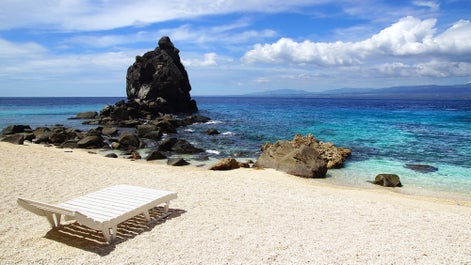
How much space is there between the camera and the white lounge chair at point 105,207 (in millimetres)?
7008

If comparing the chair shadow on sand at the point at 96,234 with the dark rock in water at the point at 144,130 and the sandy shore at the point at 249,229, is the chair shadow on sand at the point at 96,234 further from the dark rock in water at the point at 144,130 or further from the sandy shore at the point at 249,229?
the dark rock in water at the point at 144,130

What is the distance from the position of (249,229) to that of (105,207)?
3.41 metres

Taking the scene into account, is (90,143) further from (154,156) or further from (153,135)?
(154,156)

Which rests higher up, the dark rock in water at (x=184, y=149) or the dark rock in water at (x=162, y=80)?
the dark rock in water at (x=162, y=80)

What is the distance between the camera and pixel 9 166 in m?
14.8

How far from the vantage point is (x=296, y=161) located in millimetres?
17031

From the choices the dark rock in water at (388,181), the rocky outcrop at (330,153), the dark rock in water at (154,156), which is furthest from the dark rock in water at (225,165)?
the dark rock in water at (388,181)

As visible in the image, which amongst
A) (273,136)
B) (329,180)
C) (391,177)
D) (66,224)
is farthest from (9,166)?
(273,136)

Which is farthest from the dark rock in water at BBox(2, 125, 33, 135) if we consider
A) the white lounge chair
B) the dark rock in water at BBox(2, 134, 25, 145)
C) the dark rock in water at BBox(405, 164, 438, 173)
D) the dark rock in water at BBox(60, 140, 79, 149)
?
the dark rock in water at BBox(405, 164, 438, 173)

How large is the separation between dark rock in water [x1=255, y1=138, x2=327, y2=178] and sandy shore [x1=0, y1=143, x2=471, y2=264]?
3261 millimetres

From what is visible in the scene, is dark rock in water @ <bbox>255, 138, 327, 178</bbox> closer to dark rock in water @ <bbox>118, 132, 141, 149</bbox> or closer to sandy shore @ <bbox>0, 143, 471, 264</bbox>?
sandy shore @ <bbox>0, 143, 471, 264</bbox>

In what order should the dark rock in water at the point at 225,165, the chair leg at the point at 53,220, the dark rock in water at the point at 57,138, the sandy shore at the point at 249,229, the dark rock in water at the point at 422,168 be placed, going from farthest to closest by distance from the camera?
the dark rock in water at the point at 57,138
the dark rock in water at the point at 422,168
the dark rock in water at the point at 225,165
the chair leg at the point at 53,220
the sandy shore at the point at 249,229

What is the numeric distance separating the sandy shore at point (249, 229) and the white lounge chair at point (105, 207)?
415 millimetres

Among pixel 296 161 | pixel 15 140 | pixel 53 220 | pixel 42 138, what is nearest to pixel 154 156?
pixel 296 161
